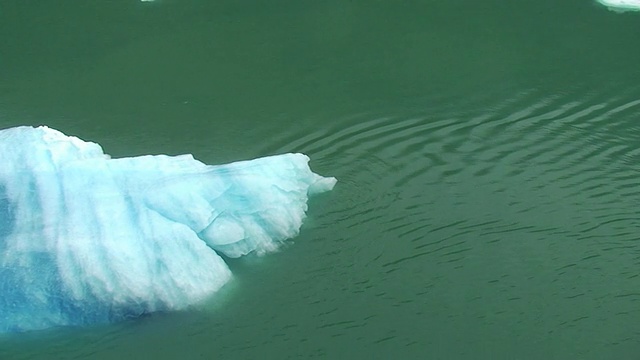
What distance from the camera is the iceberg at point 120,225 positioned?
461 centimetres

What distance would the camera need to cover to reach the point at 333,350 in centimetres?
454

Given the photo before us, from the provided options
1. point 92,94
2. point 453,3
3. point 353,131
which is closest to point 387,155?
point 353,131

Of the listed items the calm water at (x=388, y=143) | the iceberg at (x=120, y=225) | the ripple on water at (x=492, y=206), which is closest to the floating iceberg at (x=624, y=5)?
the calm water at (x=388, y=143)

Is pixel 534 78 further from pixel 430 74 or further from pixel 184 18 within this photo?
pixel 184 18

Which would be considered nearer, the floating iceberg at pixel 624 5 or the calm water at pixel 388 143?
the calm water at pixel 388 143

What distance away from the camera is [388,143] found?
6.23 meters

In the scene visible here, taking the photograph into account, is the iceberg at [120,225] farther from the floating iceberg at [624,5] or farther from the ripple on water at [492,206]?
the floating iceberg at [624,5]

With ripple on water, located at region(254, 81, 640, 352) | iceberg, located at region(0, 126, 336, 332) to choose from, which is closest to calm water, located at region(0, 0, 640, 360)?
ripple on water, located at region(254, 81, 640, 352)

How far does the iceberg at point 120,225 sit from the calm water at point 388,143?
0.42 feet

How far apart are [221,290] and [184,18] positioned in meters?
4.33

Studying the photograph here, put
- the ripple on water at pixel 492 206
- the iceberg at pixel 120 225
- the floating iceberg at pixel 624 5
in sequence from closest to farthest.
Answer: the iceberg at pixel 120 225
the ripple on water at pixel 492 206
the floating iceberg at pixel 624 5

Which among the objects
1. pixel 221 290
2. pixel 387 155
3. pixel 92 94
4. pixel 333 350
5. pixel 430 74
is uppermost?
pixel 92 94

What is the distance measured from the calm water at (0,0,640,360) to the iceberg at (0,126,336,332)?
0.42 feet

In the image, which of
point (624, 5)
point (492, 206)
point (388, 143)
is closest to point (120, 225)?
point (388, 143)
